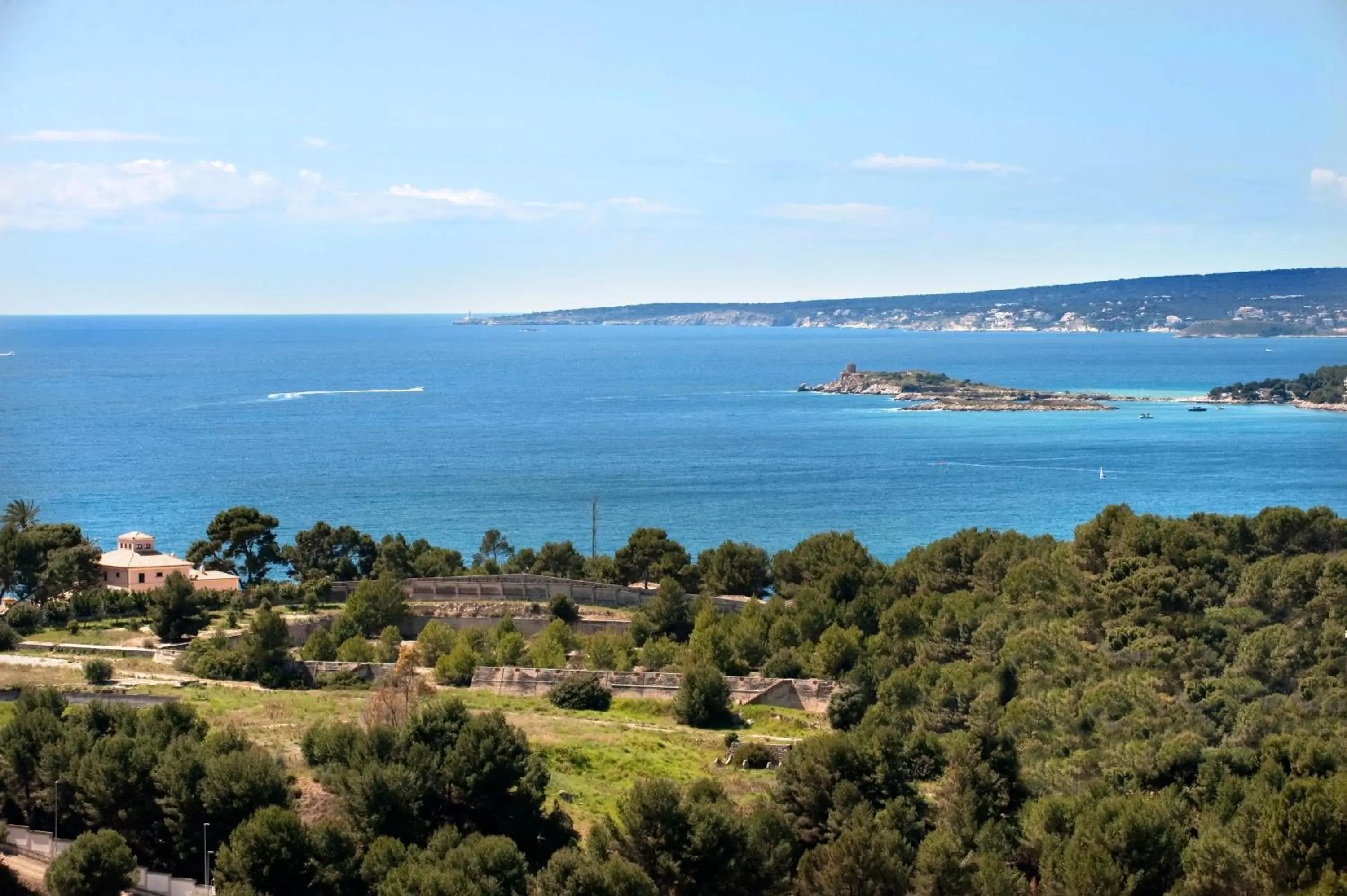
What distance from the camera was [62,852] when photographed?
853 inches

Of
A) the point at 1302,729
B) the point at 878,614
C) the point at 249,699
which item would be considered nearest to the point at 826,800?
the point at 1302,729

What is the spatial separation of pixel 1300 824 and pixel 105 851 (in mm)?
16438

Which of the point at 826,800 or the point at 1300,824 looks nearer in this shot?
the point at 1300,824

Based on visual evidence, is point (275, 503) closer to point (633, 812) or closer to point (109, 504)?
point (109, 504)

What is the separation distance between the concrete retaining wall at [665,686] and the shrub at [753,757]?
5.39m

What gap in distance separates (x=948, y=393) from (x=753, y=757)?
112 metres

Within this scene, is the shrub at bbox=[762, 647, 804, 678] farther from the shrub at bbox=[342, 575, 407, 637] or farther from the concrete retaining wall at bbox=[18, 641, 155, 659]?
the concrete retaining wall at bbox=[18, 641, 155, 659]

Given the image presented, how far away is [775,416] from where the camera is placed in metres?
120

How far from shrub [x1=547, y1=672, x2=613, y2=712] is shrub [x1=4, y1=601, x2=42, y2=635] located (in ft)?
48.8

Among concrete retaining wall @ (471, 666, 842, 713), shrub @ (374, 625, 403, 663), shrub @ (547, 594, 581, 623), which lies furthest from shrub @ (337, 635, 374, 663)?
shrub @ (547, 594, 581, 623)

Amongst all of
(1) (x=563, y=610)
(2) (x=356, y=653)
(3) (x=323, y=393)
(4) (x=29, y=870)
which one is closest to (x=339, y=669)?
(2) (x=356, y=653)

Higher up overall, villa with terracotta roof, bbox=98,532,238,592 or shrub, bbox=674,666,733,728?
villa with terracotta roof, bbox=98,532,238,592

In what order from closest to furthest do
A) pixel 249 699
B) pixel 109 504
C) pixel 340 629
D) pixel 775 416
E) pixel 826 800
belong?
pixel 826 800 < pixel 249 699 < pixel 340 629 < pixel 109 504 < pixel 775 416

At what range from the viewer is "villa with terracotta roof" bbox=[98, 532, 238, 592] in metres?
44.2
